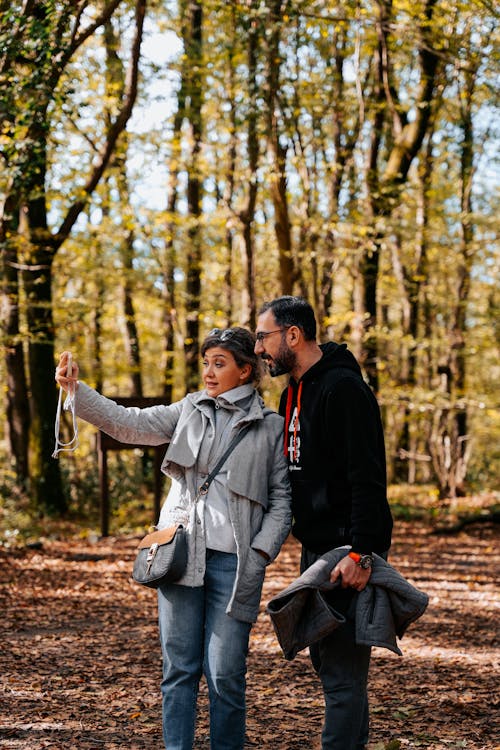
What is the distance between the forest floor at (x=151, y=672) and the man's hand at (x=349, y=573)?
137cm

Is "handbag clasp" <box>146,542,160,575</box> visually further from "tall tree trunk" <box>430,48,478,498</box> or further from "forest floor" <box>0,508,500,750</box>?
"tall tree trunk" <box>430,48,478,498</box>

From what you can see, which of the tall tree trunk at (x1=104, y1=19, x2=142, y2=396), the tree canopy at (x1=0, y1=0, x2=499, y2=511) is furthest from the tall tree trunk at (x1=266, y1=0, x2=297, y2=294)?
the tall tree trunk at (x1=104, y1=19, x2=142, y2=396)

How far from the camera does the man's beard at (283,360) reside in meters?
3.54

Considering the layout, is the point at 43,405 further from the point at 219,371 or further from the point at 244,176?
the point at 219,371

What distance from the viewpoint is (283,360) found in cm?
355

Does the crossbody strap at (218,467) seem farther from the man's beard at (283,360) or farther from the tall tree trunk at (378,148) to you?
the tall tree trunk at (378,148)

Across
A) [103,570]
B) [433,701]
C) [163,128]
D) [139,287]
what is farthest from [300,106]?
[433,701]

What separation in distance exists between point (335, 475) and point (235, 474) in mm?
409

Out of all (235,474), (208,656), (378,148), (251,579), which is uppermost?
(378,148)

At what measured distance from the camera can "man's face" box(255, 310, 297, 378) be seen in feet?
11.6

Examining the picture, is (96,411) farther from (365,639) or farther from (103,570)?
(103,570)

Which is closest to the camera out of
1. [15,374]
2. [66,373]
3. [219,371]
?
[66,373]

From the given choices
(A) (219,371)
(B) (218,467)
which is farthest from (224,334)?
(B) (218,467)

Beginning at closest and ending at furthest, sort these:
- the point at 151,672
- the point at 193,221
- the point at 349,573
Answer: the point at 349,573 → the point at 151,672 → the point at 193,221
